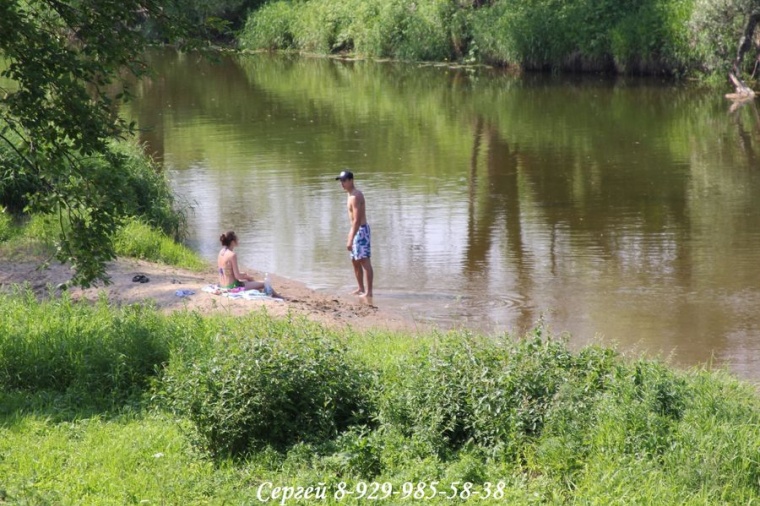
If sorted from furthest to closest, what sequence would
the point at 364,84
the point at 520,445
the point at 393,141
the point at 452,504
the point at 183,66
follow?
the point at 183,66 < the point at 364,84 < the point at 393,141 < the point at 520,445 < the point at 452,504

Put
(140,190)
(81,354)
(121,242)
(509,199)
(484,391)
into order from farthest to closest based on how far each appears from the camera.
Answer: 1. (509,199)
2. (140,190)
3. (121,242)
4. (81,354)
5. (484,391)

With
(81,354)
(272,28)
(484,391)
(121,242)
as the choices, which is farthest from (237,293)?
(272,28)

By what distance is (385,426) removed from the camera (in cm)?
754

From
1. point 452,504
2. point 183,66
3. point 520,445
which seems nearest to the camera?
point 452,504

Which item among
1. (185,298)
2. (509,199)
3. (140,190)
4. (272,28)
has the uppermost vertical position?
(272,28)

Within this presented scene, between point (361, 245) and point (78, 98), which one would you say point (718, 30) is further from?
point (78, 98)

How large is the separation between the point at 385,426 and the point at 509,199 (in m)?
13.0

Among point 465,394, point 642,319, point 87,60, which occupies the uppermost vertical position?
point 87,60

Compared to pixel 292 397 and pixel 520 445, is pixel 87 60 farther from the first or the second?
pixel 520 445

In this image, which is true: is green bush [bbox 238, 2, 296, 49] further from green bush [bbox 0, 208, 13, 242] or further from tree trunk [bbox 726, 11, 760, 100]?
green bush [bbox 0, 208, 13, 242]

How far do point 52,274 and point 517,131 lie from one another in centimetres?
1749

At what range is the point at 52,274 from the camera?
12820 mm

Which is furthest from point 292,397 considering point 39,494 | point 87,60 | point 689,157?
point 689,157

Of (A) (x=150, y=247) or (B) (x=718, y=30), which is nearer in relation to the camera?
(A) (x=150, y=247)
